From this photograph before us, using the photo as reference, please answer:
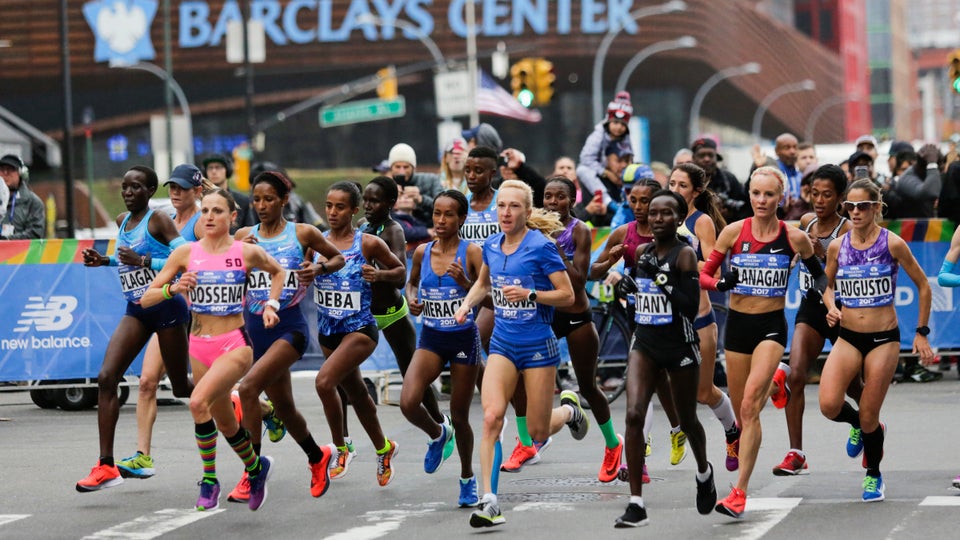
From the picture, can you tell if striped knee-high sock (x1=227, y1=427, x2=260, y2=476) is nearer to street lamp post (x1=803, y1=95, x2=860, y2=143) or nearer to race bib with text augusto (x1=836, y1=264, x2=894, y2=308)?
race bib with text augusto (x1=836, y1=264, x2=894, y2=308)

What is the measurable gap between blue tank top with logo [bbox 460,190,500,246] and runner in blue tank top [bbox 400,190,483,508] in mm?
1251

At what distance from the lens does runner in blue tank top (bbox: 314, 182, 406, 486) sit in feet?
34.0

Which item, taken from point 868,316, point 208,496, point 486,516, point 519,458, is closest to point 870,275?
point 868,316

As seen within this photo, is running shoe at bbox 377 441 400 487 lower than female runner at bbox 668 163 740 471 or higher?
lower

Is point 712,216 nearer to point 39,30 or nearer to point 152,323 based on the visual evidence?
point 152,323

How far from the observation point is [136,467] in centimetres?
1089

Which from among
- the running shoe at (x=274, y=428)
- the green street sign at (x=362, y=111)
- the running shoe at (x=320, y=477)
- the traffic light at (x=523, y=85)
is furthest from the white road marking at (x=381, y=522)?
the green street sign at (x=362, y=111)

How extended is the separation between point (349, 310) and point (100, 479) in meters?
1.81

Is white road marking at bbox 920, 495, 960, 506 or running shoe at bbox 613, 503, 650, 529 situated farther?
white road marking at bbox 920, 495, 960, 506

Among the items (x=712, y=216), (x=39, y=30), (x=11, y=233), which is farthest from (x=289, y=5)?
(x=712, y=216)

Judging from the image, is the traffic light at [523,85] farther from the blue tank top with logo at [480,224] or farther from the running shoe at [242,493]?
the running shoe at [242,493]

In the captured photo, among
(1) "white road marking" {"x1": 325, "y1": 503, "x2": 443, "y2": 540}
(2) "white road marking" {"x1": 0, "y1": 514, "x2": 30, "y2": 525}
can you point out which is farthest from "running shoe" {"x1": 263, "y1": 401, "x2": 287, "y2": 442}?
(2) "white road marking" {"x1": 0, "y1": 514, "x2": 30, "y2": 525}

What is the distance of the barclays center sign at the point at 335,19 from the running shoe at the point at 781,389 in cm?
5802

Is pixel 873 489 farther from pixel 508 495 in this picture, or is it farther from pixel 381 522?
pixel 381 522
